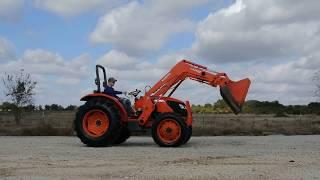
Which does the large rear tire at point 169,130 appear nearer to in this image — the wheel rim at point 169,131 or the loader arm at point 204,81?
the wheel rim at point 169,131

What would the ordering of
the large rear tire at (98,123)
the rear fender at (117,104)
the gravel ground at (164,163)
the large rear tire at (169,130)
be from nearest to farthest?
the gravel ground at (164,163), the large rear tire at (169,130), the large rear tire at (98,123), the rear fender at (117,104)

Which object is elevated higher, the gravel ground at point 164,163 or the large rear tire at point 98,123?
the large rear tire at point 98,123

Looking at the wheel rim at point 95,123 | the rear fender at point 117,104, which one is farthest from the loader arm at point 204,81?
the wheel rim at point 95,123

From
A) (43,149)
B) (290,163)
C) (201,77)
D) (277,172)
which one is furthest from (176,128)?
(277,172)

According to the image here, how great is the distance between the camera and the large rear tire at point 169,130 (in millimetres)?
18406

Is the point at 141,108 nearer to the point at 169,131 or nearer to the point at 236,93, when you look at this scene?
the point at 169,131

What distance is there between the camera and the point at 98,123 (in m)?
19.5

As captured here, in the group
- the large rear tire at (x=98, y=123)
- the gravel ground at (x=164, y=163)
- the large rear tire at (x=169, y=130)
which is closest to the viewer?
the gravel ground at (x=164, y=163)

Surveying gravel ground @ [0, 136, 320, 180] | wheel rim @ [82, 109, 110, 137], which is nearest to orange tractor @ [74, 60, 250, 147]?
wheel rim @ [82, 109, 110, 137]

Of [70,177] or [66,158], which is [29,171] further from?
[66,158]

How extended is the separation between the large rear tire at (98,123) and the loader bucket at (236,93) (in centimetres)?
369

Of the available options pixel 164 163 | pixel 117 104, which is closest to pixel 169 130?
pixel 117 104

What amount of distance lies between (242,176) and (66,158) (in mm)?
5281

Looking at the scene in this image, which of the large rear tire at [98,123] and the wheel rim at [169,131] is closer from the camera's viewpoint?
the wheel rim at [169,131]
